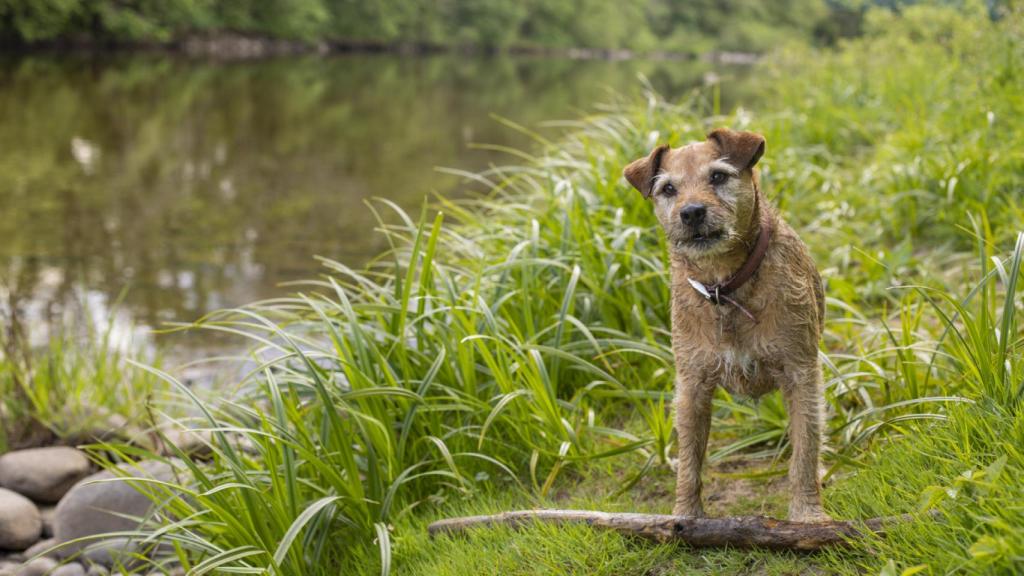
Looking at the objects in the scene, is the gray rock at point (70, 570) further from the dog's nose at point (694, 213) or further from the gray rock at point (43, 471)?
the dog's nose at point (694, 213)

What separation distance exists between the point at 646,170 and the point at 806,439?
1.01 metres

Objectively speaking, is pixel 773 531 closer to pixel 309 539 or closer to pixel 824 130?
pixel 309 539

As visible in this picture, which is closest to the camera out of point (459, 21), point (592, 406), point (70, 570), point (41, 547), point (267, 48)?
point (592, 406)

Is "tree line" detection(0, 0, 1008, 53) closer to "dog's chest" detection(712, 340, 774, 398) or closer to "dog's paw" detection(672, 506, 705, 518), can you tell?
"dog's chest" detection(712, 340, 774, 398)

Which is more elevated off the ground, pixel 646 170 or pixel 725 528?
pixel 646 170

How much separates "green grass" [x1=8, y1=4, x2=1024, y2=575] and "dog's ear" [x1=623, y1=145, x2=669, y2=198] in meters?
1.05

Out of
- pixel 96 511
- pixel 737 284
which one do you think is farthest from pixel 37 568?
pixel 737 284

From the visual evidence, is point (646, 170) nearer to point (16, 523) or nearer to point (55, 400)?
point (16, 523)

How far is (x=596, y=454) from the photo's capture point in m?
3.75

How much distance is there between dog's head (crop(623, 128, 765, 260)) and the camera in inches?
102

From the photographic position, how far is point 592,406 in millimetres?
4469

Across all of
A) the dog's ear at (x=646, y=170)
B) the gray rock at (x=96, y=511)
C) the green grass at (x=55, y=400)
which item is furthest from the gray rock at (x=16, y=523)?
the dog's ear at (x=646, y=170)

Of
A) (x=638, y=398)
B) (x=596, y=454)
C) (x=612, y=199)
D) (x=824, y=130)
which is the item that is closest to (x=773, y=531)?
(x=596, y=454)

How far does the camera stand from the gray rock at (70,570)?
457 cm
